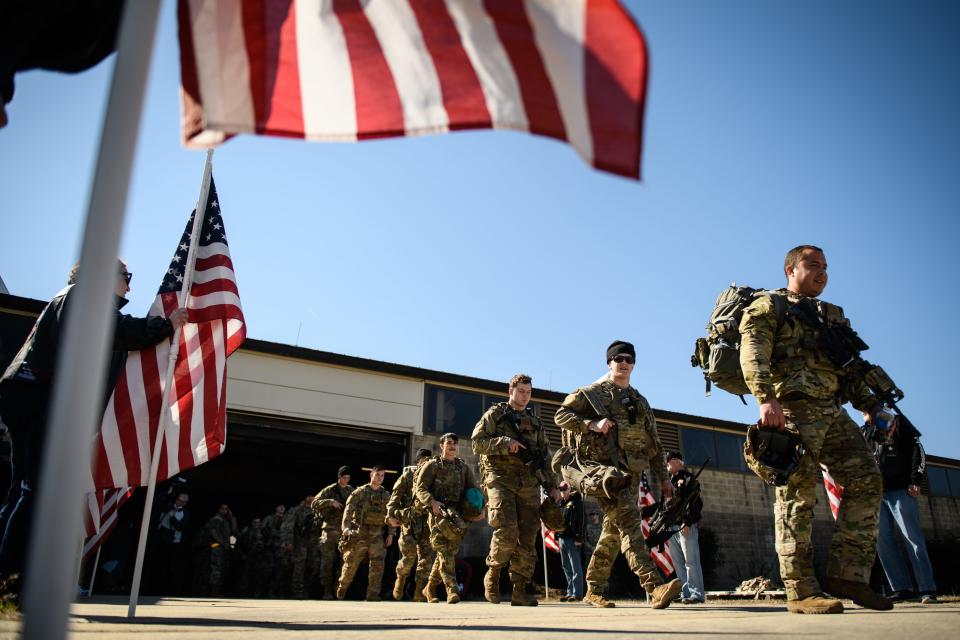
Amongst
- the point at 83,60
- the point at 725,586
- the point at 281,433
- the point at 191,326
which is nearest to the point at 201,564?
the point at 281,433

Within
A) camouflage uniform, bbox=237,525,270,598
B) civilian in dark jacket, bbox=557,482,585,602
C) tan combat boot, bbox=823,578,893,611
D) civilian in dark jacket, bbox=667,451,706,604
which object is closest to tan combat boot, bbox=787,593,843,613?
tan combat boot, bbox=823,578,893,611

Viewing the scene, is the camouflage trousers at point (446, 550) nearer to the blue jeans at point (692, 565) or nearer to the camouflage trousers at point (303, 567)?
the blue jeans at point (692, 565)

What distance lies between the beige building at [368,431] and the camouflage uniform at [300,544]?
1701 mm

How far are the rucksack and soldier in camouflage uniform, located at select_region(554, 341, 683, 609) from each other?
1.21 meters

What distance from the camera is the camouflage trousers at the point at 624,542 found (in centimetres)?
540

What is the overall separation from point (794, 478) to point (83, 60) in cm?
393

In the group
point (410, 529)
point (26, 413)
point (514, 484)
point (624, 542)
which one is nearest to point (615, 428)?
point (624, 542)

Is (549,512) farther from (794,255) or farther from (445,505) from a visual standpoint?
(794,255)

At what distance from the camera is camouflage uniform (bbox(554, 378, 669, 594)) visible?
5.51 meters

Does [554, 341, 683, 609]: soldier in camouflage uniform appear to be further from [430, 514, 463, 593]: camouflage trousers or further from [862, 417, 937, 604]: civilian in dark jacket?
[430, 514, 463, 593]: camouflage trousers

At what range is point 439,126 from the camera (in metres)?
2.06

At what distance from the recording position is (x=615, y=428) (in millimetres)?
5891

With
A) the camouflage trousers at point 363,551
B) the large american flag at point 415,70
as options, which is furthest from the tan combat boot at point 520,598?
the camouflage trousers at point 363,551

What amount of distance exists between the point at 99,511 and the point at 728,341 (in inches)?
216
